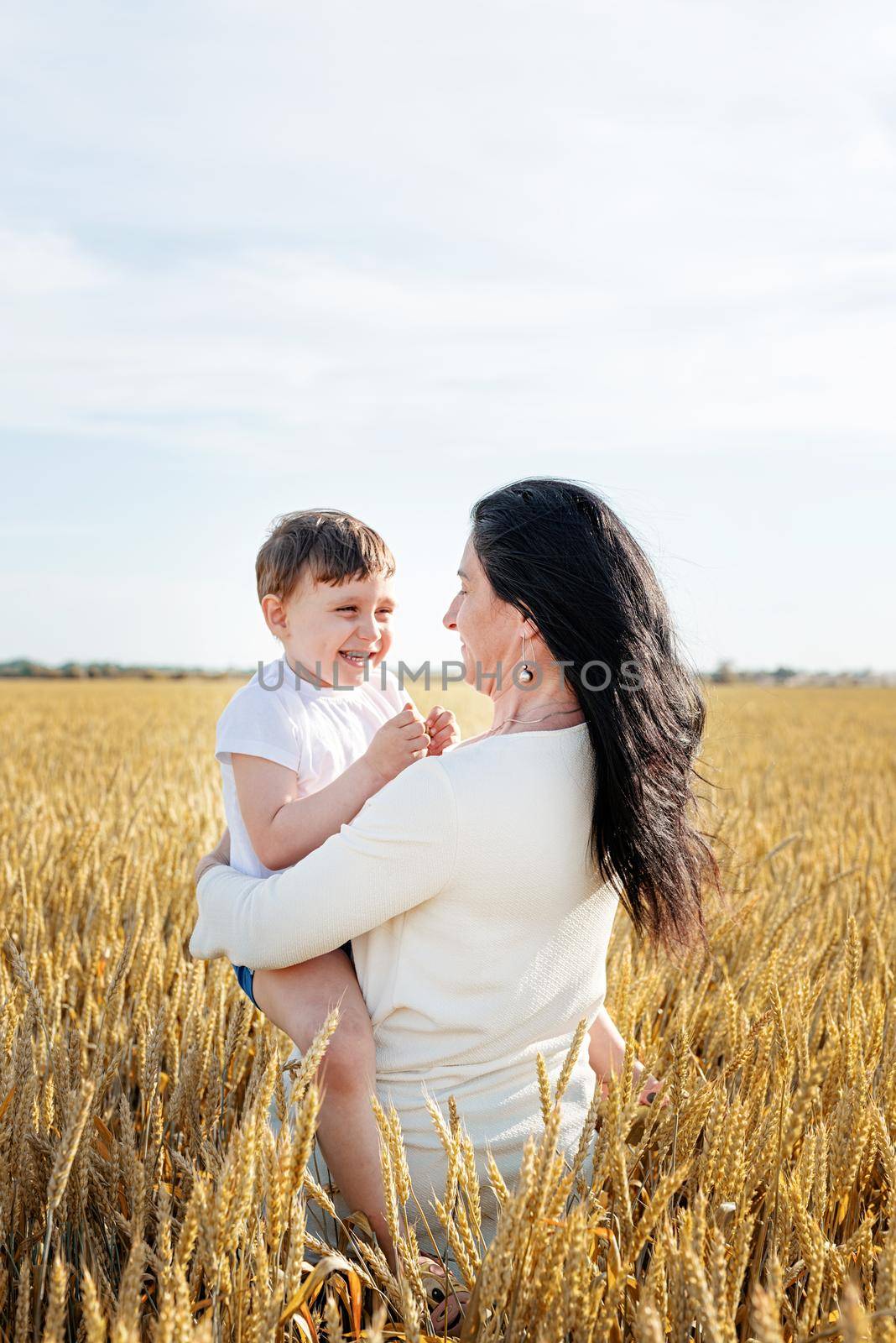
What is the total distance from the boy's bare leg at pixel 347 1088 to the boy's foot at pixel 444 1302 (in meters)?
0.10

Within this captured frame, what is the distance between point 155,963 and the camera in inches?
87.0

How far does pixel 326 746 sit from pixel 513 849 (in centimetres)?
73

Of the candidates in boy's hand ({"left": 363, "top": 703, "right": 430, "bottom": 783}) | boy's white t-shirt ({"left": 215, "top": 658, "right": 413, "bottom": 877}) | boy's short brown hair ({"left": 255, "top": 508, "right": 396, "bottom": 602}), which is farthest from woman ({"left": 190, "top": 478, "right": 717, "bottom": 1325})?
boy's short brown hair ({"left": 255, "top": 508, "right": 396, "bottom": 602})

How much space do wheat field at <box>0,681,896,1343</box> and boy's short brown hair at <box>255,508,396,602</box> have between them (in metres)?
0.80

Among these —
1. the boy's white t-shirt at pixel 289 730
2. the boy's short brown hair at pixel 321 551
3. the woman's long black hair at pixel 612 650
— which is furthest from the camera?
the boy's short brown hair at pixel 321 551

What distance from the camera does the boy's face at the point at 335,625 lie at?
2266 millimetres

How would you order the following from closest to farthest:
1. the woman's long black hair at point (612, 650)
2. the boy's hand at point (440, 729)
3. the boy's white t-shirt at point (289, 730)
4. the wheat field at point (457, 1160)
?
the wheat field at point (457, 1160) → the woman's long black hair at point (612, 650) → the boy's hand at point (440, 729) → the boy's white t-shirt at point (289, 730)

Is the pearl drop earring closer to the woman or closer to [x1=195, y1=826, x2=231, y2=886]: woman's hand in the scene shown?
the woman

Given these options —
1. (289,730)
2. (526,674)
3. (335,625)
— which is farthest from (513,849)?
(335,625)

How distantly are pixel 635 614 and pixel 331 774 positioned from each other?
31.6 inches

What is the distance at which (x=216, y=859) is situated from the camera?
2.00 m

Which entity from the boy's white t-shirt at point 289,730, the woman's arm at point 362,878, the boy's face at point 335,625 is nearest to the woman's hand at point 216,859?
the boy's white t-shirt at point 289,730

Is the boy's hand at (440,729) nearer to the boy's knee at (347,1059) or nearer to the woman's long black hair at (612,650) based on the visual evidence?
the woman's long black hair at (612,650)

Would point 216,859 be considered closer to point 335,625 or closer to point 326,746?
point 326,746
